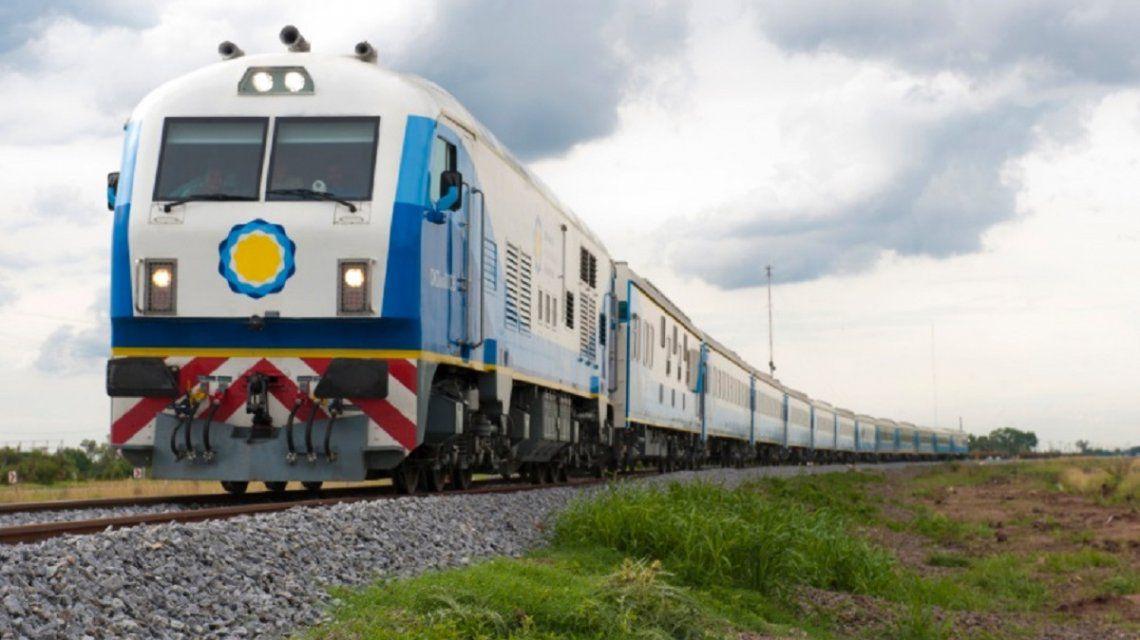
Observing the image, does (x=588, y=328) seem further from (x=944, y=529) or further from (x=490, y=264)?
(x=944, y=529)

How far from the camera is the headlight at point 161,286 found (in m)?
11.9

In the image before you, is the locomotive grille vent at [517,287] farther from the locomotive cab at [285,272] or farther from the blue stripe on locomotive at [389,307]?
the blue stripe on locomotive at [389,307]

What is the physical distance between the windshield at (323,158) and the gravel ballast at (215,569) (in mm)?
3000

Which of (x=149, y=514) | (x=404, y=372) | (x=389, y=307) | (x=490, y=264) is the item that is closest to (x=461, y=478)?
(x=490, y=264)

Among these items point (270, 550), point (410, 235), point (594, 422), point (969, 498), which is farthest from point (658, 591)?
point (969, 498)

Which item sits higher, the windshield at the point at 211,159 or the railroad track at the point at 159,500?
the windshield at the point at 211,159

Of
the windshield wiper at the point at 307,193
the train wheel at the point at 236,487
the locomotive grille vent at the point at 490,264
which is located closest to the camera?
the windshield wiper at the point at 307,193

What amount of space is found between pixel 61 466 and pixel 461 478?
21.4 metres

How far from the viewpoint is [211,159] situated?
1222 centimetres

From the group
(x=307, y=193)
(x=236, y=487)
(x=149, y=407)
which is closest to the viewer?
(x=307, y=193)

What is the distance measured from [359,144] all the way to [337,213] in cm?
72

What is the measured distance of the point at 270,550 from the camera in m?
7.98

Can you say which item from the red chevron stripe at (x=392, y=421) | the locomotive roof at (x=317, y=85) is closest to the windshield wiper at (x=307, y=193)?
the locomotive roof at (x=317, y=85)

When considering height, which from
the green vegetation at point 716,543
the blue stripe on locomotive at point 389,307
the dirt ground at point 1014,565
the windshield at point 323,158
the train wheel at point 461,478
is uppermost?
the windshield at point 323,158
